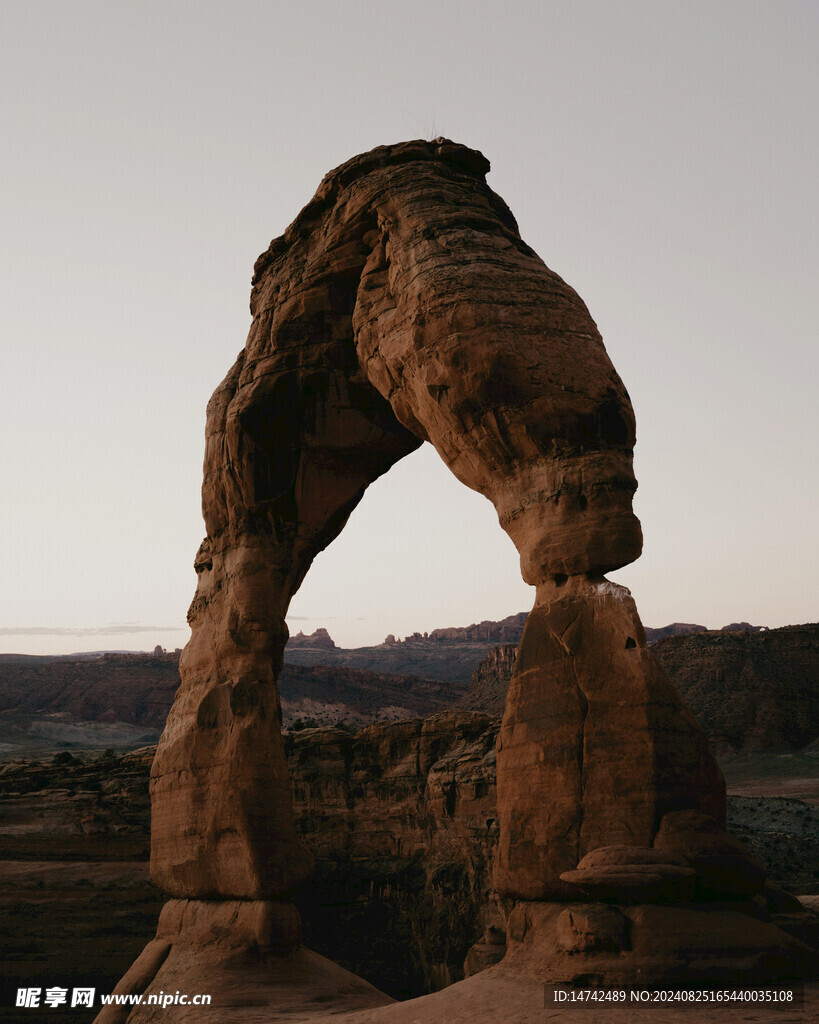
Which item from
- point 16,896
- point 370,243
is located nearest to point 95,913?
point 16,896

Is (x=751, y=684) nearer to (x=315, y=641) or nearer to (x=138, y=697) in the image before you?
(x=138, y=697)

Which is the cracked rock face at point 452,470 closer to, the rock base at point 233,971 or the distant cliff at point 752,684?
the rock base at point 233,971

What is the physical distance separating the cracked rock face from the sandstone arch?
1.0 inches

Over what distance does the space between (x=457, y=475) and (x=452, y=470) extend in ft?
0.33

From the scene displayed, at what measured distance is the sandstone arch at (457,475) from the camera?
31.3ft

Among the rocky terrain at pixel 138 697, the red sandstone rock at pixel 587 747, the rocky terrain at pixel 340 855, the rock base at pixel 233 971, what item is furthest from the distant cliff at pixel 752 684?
the red sandstone rock at pixel 587 747

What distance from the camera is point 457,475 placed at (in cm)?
1188

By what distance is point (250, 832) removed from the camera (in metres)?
12.9

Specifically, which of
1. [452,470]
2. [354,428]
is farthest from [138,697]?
[452,470]

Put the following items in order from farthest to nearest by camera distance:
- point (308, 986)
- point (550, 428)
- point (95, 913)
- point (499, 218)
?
point (95, 913), point (499, 218), point (308, 986), point (550, 428)

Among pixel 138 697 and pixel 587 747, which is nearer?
pixel 587 747

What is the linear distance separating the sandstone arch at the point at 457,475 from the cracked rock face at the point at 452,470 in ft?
0.08

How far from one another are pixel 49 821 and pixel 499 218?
13.2 metres

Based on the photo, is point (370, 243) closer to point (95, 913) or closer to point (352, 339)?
point (352, 339)
